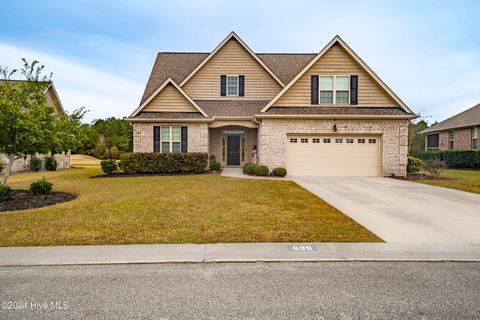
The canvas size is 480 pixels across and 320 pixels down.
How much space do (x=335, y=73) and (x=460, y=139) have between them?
2179 cm

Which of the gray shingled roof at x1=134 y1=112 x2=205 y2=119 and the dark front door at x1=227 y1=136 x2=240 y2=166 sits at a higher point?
the gray shingled roof at x1=134 y1=112 x2=205 y2=119

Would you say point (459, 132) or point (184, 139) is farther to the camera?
point (459, 132)

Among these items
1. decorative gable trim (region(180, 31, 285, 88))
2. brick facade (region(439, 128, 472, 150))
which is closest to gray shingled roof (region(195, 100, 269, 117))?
decorative gable trim (region(180, 31, 285, 88))

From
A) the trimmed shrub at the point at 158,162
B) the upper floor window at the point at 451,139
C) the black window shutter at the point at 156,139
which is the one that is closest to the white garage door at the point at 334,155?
the trimmed shrub at the point at 158,162

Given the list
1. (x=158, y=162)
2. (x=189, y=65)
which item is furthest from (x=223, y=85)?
(x=158, y=162)

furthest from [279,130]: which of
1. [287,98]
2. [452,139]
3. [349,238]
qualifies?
[452,139]

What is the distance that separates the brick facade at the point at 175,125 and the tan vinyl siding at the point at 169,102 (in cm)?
103

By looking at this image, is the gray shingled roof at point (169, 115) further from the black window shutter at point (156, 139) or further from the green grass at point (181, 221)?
the green grass at point (181, 221)

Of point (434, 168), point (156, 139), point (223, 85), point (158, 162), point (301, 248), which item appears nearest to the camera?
point (301, 248)

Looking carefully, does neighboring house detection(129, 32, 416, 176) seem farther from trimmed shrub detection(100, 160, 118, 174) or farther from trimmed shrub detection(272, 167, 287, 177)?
trimmed shrub detection(100, 160, 118, 174)

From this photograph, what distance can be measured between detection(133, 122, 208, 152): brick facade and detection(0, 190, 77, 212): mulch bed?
7.86m

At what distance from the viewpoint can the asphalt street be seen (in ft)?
9.32

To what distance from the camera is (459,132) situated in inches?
1155

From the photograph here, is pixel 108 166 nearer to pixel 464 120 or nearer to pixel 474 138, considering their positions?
pixel 474 138
